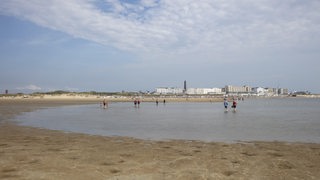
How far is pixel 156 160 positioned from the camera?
35.7 ft

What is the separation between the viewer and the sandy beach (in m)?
8.94

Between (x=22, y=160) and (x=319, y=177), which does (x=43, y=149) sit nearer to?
(x=22, y=160)

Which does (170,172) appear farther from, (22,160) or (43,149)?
(43,149)

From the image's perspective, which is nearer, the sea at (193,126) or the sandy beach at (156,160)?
the sandy beach at (156,160)

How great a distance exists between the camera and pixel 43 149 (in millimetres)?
12828

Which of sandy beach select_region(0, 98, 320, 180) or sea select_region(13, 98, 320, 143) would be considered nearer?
sandy beach select_region(0, 98, 320, 180)

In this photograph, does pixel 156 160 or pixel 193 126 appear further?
pixel 193 126

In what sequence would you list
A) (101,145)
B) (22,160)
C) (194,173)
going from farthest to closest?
(101,145) → (22,160) → (194,173)

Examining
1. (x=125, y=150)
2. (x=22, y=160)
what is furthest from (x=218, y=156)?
(x=22, y=160)

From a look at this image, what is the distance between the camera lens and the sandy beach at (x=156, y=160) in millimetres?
8938

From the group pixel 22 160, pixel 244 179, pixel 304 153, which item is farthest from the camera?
pixel 304 153

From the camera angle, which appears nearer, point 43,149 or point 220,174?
point 220,174

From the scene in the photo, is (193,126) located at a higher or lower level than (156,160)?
lower

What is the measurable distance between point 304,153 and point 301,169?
3.03 m
